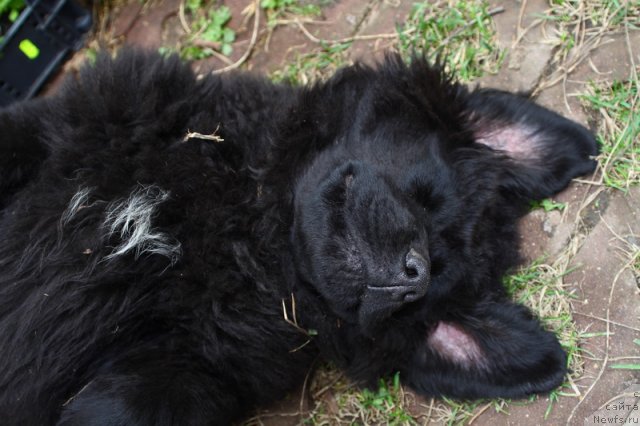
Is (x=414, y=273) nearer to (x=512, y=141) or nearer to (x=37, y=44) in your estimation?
(x=512, y=141)

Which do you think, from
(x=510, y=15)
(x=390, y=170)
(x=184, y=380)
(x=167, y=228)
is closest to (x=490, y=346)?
(x=390, y=170)

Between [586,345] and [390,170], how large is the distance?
4.27 ft

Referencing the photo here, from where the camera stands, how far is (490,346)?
101 inches

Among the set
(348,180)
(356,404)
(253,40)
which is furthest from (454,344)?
(253,40)

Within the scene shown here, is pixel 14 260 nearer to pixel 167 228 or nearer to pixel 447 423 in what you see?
pixel 167 228

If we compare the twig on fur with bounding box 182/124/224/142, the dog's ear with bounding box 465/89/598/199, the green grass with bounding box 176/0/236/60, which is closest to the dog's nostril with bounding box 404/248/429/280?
the dog's ear with bounding box 465/89/598/199

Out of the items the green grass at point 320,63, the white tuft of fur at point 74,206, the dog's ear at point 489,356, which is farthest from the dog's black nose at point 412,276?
the green grass at point 320,63

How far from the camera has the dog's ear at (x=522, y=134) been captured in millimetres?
2760

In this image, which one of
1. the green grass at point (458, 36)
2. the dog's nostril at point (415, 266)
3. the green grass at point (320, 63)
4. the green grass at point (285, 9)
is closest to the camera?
the dog's nostril at point (415, 266)

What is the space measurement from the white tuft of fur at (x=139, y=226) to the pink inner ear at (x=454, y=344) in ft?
3.83

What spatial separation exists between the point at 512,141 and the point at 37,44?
2.88 m

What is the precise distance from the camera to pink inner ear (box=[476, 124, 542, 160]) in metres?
2.77

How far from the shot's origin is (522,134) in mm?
2766

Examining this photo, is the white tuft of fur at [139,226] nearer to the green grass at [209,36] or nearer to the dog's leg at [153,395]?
the dog's leg at [153,395]
